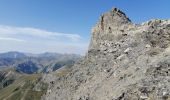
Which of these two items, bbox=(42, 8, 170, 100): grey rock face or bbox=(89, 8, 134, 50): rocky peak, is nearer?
bbox=(42, 8, 170, 100): grey rock face

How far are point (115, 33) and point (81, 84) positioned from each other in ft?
28.0

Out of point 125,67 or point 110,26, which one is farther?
point 110,26

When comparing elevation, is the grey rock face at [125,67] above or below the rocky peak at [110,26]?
below

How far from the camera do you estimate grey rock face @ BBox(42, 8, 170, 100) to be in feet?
86.2

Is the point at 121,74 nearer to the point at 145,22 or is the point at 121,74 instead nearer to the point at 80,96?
the point at 80,96

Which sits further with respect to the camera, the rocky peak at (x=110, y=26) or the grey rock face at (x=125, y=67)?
the rocky peak at (x=110, y=26)

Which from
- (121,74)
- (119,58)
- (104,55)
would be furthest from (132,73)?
(104,55)

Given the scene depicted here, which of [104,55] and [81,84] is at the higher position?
[104,55]

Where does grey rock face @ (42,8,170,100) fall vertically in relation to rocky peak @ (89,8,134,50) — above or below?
below

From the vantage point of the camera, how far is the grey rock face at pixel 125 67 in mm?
26264

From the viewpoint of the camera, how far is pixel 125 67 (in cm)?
3069

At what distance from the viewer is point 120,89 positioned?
91.4 feet

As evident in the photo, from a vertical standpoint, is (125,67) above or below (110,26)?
below

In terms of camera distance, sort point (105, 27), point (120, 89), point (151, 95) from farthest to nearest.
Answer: point (105, 27) < point (120, 89) < point (151, 95)
